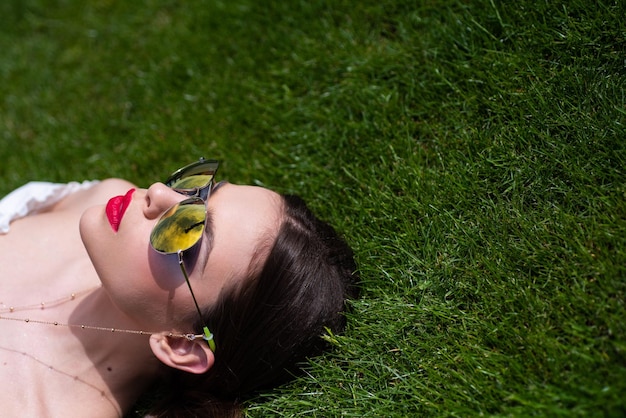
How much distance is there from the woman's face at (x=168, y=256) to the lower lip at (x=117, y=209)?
2cm

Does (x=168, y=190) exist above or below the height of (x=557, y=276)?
above

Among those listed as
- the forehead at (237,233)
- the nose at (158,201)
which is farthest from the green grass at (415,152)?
the nose at (158,201)

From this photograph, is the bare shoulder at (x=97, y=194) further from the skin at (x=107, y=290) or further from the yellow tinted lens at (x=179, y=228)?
the yellow tinted lens at (x=179, y=228)

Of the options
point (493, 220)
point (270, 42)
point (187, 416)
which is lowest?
point (187, 416)

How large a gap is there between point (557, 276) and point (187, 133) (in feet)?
8.85

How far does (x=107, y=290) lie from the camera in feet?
9.50

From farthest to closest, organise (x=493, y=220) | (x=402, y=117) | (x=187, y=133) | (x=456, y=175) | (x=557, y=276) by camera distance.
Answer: (x=187, y=133), (x=402, y=117), (x=456, y=175), (x=493, y=220), (x=557, y=276)

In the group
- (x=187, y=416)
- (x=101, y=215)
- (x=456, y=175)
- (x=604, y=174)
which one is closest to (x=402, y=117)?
(x=456, y=175)

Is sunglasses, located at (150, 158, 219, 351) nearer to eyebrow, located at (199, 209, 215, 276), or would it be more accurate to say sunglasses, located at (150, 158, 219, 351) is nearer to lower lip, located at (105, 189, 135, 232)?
eyebrow, located at (199, 209, 215, 276)

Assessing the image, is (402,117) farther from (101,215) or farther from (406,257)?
(101,215)

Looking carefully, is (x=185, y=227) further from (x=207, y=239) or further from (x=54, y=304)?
(x=54, y=304)

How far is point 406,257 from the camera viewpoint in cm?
328

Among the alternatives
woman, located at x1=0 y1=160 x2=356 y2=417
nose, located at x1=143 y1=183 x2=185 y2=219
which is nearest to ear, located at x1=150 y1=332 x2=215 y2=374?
woman, located at x1=0 y1=160 x2=356 y2=417

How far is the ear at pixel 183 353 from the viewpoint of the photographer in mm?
2906
